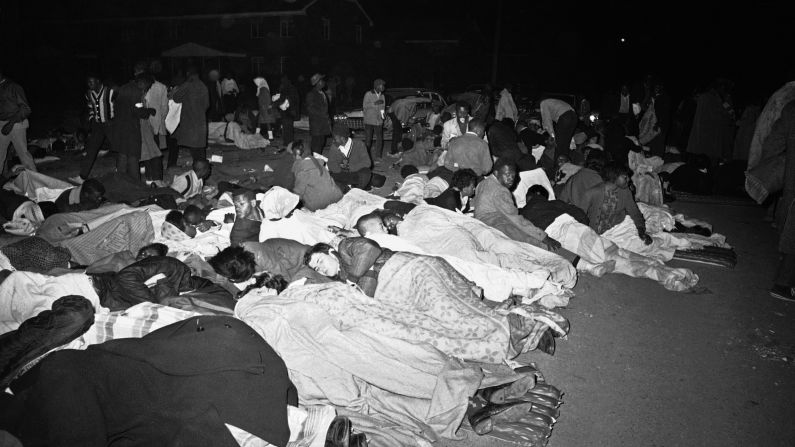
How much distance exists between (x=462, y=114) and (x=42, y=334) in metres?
7.82

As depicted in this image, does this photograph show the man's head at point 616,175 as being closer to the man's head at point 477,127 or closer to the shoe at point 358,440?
the man's head at point 477,127

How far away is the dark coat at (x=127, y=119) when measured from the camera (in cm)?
791

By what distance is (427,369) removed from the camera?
3408 millimetres

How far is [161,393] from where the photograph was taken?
2523 mm

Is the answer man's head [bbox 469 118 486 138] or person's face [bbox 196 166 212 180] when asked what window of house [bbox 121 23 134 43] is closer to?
person's face [bbox 196 166 212 180]

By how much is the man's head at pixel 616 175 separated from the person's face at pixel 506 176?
1438mm

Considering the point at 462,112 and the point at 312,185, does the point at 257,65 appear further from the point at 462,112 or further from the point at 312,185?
the point at 312,185

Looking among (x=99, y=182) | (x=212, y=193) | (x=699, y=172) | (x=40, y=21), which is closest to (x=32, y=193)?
(x=99, y=182)

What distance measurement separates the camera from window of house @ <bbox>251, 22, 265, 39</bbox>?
90.4ft

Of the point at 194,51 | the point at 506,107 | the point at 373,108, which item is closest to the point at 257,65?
the point at 194,51

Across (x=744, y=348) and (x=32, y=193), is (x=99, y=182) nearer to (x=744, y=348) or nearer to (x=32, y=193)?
(x=32, y=193)

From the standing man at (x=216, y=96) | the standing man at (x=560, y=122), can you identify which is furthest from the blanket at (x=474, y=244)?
the standing man at (x=216, y=96)

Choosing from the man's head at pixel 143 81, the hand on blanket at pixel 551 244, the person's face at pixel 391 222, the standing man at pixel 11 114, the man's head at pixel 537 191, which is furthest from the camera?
the man's head at pixel 143 81

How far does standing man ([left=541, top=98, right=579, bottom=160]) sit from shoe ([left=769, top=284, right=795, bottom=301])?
486 centimetres
